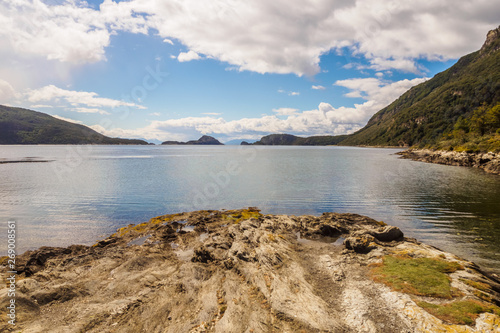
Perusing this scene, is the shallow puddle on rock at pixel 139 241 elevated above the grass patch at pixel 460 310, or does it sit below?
below

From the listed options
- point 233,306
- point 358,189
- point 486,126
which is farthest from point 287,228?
point 486,126

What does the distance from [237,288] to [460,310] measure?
11.7 m

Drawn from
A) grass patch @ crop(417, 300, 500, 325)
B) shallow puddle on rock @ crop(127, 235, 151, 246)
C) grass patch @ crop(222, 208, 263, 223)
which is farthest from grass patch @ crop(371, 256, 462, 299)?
shallow puddle on rock @ crop(127, 235, 151, 246)

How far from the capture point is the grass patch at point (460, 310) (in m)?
10.8

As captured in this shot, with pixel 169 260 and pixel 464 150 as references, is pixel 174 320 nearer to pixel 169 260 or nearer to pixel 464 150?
pixel 169 260

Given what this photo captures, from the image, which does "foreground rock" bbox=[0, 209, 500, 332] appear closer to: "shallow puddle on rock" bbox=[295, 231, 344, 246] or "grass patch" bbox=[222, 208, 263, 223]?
"shallow puddle on rock" bbox=[295, 231, 344, 246]

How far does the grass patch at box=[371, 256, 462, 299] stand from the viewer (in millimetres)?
13156

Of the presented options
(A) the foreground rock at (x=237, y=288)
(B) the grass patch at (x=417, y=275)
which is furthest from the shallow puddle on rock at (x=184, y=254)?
(B) the grass patch at (x=417, y=275)

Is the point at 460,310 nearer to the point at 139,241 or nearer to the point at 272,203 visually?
the point at 139,241

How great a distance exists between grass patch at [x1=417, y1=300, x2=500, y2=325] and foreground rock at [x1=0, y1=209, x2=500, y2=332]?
13cm

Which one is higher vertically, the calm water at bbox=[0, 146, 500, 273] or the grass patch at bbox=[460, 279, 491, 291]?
the grass patch at bbox=[460, 279, 491, 291]

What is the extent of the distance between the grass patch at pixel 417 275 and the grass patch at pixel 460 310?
85cm

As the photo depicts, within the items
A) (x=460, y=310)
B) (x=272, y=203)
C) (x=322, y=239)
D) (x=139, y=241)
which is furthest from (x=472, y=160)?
(x=139, y=241)

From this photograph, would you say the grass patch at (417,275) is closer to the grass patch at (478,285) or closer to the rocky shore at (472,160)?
the grass patch at (478,285)
